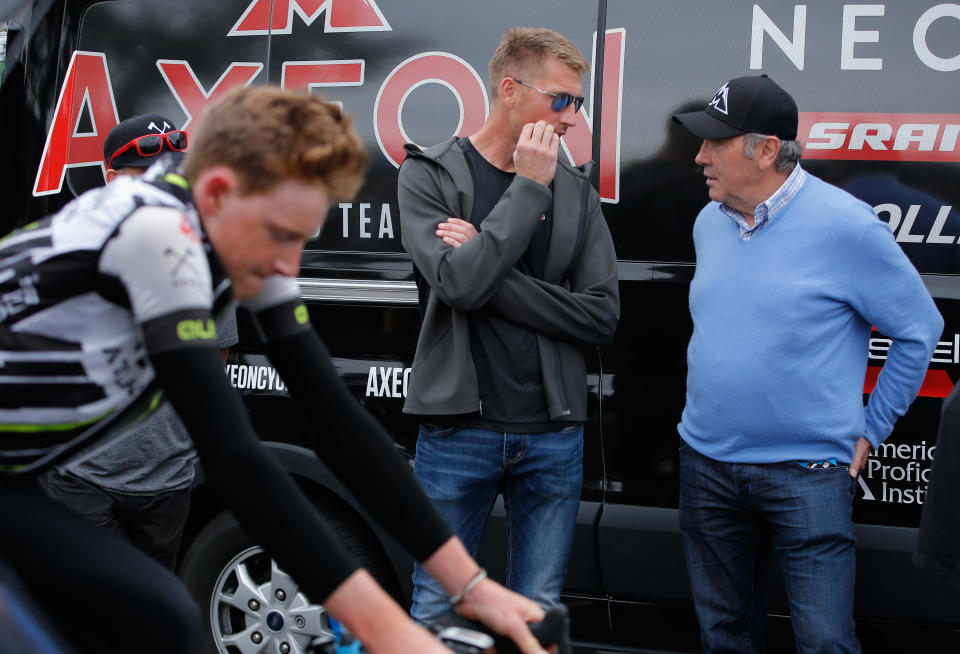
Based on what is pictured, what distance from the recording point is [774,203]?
2770 mm

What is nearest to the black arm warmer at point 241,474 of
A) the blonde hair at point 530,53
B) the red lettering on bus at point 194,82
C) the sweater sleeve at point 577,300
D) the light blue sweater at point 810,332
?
the sweater sleeve at point 577,300

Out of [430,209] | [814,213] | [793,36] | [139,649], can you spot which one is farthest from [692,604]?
[139,649]

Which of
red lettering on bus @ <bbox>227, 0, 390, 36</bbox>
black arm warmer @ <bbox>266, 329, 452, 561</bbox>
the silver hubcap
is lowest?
the silver hubcap

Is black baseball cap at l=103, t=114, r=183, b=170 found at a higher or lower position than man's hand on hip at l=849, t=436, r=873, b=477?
higher

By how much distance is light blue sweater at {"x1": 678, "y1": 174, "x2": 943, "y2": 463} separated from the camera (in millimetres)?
2652

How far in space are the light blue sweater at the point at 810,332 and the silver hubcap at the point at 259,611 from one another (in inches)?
57.1

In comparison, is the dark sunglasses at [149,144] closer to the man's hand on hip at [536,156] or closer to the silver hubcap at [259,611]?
the man's hand on hip at [536,156]

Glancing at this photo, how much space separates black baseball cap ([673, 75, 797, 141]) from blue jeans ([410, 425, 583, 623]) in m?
0.92

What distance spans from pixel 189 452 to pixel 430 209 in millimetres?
990

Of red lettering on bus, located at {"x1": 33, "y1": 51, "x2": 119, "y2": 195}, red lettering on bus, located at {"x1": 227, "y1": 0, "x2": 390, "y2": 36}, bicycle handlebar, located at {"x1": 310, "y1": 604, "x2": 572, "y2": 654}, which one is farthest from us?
red lettering on bus, located at {"x1": 33, "y1": 51, "x2": 119, "y2": 195}

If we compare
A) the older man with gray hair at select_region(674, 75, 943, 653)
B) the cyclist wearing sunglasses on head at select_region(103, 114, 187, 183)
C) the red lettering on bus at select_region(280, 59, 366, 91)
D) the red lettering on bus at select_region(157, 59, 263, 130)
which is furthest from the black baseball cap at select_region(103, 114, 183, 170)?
the older man with gray hair at select_region(674, 75, 943, 653)

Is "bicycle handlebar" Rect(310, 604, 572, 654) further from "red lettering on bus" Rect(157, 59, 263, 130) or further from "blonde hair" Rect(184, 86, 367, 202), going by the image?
"red lettering on bus" Rect(157, 59, 263, 130)

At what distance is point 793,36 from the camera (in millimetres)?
2924

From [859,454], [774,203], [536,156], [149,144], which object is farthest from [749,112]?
[149,144]
